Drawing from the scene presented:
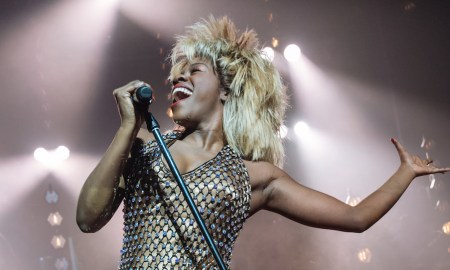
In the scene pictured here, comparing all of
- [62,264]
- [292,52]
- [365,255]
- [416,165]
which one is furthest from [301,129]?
[416,165]

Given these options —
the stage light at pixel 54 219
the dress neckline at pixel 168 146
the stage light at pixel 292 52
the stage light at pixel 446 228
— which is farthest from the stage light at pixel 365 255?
the dress neckline at pixel 168 146

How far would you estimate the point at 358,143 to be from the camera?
7945 mm

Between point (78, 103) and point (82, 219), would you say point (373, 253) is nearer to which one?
point (78, 103)

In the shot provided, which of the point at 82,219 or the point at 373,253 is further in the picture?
the point at 373,253

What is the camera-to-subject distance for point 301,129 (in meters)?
7.95

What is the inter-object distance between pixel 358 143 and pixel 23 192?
187 inches

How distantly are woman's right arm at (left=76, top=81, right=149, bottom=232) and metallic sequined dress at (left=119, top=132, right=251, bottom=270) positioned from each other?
155 millimetres

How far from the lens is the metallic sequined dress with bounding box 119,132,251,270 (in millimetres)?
1893

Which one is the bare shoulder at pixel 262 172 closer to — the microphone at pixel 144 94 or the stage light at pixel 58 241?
the microphone at pixel 144 94

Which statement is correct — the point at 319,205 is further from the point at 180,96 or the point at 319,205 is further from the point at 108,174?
the point at 108,174

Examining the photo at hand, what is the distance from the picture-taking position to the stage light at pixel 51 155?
7.71m

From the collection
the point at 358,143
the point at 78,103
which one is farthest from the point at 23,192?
the point at 358,143

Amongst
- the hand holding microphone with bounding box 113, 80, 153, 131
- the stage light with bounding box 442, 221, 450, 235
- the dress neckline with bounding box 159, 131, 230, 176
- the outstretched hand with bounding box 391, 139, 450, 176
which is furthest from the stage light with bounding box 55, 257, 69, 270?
the hand holding microphone with bounding box 113, 80, 153, 131

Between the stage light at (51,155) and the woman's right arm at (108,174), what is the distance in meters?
6.19
